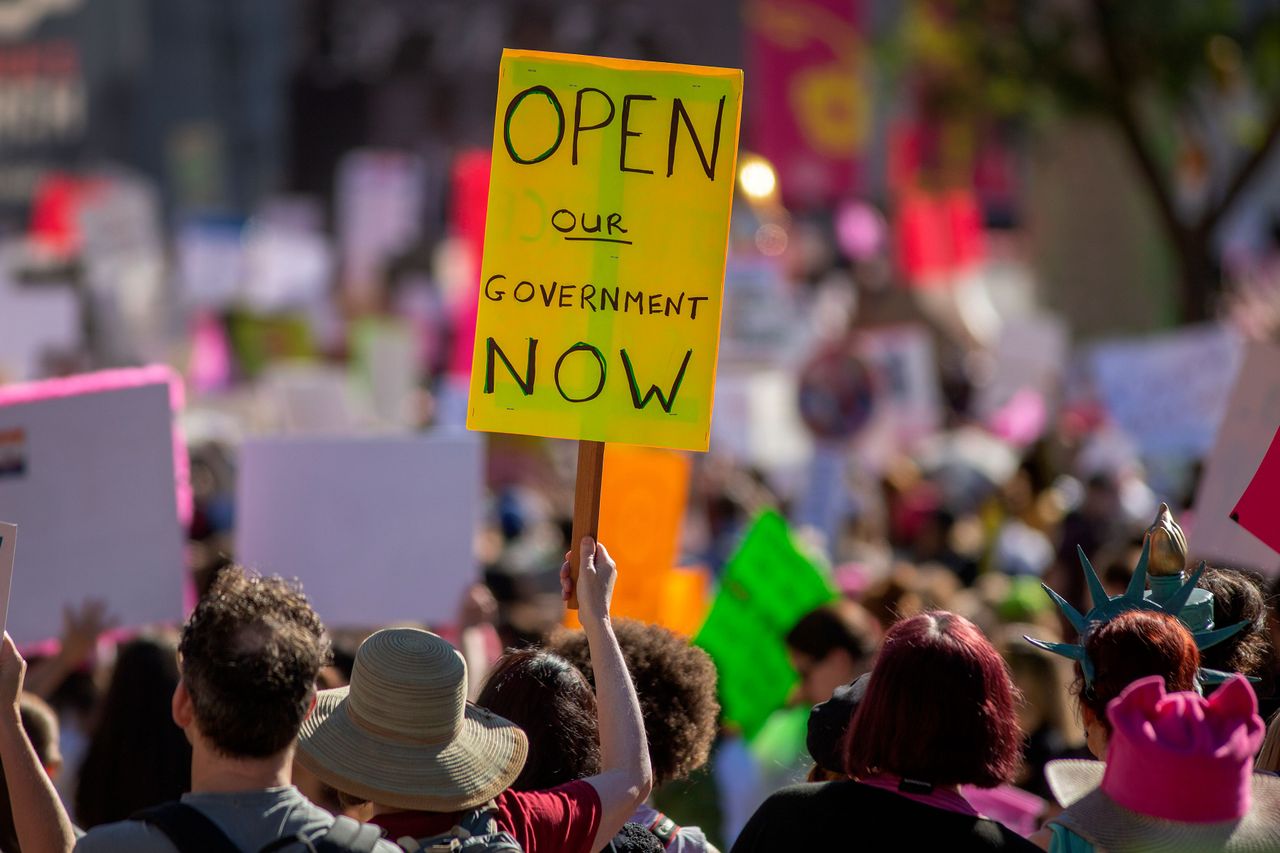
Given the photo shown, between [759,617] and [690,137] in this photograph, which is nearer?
[690,137]

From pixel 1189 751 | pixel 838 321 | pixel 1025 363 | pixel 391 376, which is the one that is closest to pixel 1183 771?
pixel 1189 751

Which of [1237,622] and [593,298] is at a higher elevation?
[593,298]

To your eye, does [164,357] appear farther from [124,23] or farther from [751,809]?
[124,23]

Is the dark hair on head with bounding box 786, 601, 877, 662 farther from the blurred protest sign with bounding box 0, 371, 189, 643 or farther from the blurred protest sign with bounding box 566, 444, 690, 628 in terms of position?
the blurred protest sign with bounding box 0, 371, 189, 643

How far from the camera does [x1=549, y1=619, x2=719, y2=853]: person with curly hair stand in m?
3.15

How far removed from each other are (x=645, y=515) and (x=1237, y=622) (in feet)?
8.25

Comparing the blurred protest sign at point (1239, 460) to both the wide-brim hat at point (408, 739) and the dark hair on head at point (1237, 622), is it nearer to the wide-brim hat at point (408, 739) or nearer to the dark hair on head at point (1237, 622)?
the dark hair on head at point (1237, 622)

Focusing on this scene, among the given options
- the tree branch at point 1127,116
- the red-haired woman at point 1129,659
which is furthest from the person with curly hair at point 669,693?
the tree branch at point 1127,116

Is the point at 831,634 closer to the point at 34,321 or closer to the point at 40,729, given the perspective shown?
the point at 40,729

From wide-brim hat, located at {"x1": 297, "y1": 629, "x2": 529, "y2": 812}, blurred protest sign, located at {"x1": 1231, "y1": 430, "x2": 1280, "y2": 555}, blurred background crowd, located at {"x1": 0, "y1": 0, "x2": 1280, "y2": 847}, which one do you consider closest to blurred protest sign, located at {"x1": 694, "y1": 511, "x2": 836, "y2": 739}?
blurred background crowd, located at {"x1": 0, "y1": 0, "x2": 1280, "y2": 847}

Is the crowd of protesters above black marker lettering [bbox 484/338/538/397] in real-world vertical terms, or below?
below

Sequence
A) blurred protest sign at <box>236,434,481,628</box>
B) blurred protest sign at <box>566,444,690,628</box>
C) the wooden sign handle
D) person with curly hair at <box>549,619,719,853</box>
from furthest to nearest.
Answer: blurred protest sign at <box>566,444,690,628</box>
blurred protest sign at <box>236,434,481,628</box>
person with curly hair at <box>549,619,719,853</box>
the wooden sign handle

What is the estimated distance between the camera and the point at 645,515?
17.7 ft

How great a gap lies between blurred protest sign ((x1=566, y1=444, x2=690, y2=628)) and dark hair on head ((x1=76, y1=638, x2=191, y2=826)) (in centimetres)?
173
